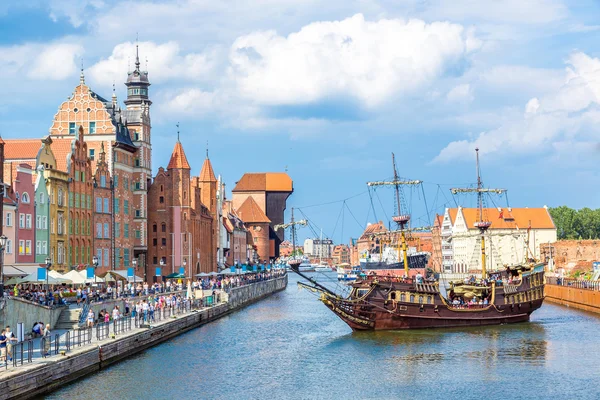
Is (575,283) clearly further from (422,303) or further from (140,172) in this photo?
(140,172)

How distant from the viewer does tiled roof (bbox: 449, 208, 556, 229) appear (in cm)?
18062

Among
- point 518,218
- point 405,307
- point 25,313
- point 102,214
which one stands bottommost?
point 405,307

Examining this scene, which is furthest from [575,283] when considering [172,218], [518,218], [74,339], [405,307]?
[518,218]

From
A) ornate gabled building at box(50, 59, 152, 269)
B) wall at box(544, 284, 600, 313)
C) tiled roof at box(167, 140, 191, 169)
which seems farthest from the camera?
tiled roof at box(167, 140, 191, 169)

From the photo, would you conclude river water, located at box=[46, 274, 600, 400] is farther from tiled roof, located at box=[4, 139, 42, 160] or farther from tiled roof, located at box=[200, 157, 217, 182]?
tiled roof, located at box=[200, 157, 217, 182]

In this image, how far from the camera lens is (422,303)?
71062 mm

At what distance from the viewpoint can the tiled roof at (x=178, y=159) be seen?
111 m

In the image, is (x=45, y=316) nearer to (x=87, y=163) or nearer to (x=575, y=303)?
(x=87, y=163)

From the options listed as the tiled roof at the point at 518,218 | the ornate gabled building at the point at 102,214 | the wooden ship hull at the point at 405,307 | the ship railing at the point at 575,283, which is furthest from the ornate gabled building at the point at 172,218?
the tiled roof at the point at 518,218

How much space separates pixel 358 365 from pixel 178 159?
6250 centimetres

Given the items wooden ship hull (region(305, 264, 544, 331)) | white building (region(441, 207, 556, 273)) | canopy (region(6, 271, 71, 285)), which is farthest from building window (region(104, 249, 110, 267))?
white building (region(441, 207, 556, 273))

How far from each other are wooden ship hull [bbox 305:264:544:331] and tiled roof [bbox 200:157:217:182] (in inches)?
2453

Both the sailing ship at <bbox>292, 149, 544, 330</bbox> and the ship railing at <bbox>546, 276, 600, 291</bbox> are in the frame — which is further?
the ship railing at <bbox>546, 276, 600, 291</bbox>

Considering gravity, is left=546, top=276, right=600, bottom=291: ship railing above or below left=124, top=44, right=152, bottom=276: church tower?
below
